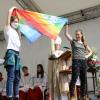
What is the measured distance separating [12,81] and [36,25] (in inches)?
45.2

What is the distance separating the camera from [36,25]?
4.08 meters

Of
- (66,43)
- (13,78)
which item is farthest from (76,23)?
(13,78)

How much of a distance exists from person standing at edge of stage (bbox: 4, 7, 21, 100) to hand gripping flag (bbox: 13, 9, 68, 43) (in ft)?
1.32

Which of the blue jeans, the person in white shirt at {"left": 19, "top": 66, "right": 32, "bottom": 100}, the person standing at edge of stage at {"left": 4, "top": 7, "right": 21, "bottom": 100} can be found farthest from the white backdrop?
the blue jeans

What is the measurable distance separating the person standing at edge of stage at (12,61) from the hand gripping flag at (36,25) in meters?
0.40

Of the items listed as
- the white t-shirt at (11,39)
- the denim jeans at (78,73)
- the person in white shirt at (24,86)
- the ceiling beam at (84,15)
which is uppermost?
the ceiling beam at (84,15)

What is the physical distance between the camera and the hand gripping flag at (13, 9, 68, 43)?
12.9 feet

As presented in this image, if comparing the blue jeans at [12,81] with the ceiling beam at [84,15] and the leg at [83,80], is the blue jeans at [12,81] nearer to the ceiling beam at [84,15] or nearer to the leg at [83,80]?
the leg at [83,80]

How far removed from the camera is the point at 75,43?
3928mm

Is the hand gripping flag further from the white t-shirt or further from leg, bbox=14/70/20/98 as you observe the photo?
leg, bbox=14/70/20/98

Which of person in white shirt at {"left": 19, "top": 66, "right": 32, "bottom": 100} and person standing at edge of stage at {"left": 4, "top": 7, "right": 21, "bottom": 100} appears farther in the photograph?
person in white shirt at {"left": 19, "top": 66, "right": 32, "bottom": 100}

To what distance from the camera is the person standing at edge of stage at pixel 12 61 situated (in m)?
3.21

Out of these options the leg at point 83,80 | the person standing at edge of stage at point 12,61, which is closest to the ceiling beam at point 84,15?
the leg at point 83,80

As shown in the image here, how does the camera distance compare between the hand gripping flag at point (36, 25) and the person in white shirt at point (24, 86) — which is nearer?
the hand gripping flag at point (36, 25)
